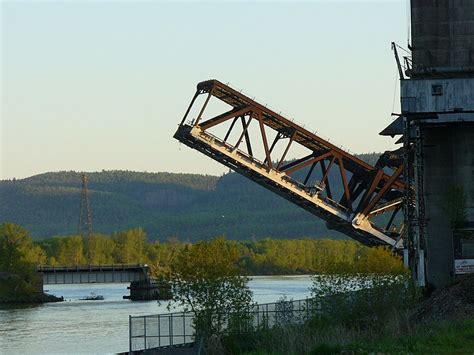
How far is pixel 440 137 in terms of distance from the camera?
42.4 metres

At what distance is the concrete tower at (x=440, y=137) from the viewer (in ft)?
135

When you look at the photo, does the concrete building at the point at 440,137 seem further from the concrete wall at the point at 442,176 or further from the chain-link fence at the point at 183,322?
the chain-link fence at the point at 183,322

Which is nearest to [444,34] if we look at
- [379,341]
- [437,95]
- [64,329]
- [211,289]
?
[437,95]

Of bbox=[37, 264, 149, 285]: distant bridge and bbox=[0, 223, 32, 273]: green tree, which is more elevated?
bbox=[0, 223, 32, 273]: green tree

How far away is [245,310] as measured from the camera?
115 feet

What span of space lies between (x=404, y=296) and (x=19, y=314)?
4627cm

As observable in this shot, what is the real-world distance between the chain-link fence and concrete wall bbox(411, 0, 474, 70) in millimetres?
9051

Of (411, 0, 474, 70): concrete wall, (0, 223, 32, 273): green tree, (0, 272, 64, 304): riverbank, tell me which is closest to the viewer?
(411, 0, 474, 70): concrete wall

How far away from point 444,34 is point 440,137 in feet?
11.2

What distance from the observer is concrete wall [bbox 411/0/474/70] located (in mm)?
42812

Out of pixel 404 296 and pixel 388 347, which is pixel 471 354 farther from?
pixel 404 296

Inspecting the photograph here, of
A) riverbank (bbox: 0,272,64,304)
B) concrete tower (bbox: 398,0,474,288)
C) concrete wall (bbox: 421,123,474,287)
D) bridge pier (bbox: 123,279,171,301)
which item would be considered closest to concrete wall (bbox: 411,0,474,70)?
concrete tower (bbox: 398,0,474,288)

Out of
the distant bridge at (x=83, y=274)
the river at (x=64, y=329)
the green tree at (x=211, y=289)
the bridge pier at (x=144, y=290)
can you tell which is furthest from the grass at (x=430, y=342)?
the distant bridge at (x=83, y=274)

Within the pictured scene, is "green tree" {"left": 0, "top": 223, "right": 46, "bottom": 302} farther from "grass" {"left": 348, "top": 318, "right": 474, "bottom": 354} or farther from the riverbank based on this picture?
"grass" {"left": 348, "top": 318, "right": 474, "bottom": 354}
